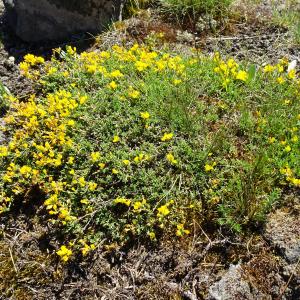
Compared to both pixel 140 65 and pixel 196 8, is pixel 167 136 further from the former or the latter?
pixel 196 8

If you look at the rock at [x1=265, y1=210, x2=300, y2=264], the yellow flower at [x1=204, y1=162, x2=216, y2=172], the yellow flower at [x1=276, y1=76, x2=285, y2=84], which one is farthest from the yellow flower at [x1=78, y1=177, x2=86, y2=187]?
the yellow flower at [x1=276, y1=76, x2=285, y2=84]

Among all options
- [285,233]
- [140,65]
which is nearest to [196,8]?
[140,65]

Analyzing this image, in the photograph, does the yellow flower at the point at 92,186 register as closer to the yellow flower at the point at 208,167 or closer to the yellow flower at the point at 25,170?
the yellow flower at the point at 25,170

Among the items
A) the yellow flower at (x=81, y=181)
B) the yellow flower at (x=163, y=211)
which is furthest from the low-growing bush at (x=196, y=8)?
the yellow flower at (x=163, y=211)

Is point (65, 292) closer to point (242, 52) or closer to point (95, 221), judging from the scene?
point (95, 221)

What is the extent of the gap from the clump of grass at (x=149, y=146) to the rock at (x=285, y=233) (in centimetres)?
A: 14

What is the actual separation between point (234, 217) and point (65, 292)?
1.62 metres

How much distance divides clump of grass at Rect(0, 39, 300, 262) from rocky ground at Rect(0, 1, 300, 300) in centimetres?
16

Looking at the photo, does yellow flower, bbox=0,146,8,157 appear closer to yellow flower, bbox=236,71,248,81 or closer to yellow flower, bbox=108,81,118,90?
yellow flower, bbox=108,81,118,90

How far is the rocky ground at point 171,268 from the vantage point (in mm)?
3428

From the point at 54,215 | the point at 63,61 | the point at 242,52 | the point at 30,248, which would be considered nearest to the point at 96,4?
the point at 63,61

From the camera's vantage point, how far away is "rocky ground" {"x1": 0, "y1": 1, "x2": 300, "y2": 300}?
3.43m

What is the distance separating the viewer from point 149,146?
403cm

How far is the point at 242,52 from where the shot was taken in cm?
521
